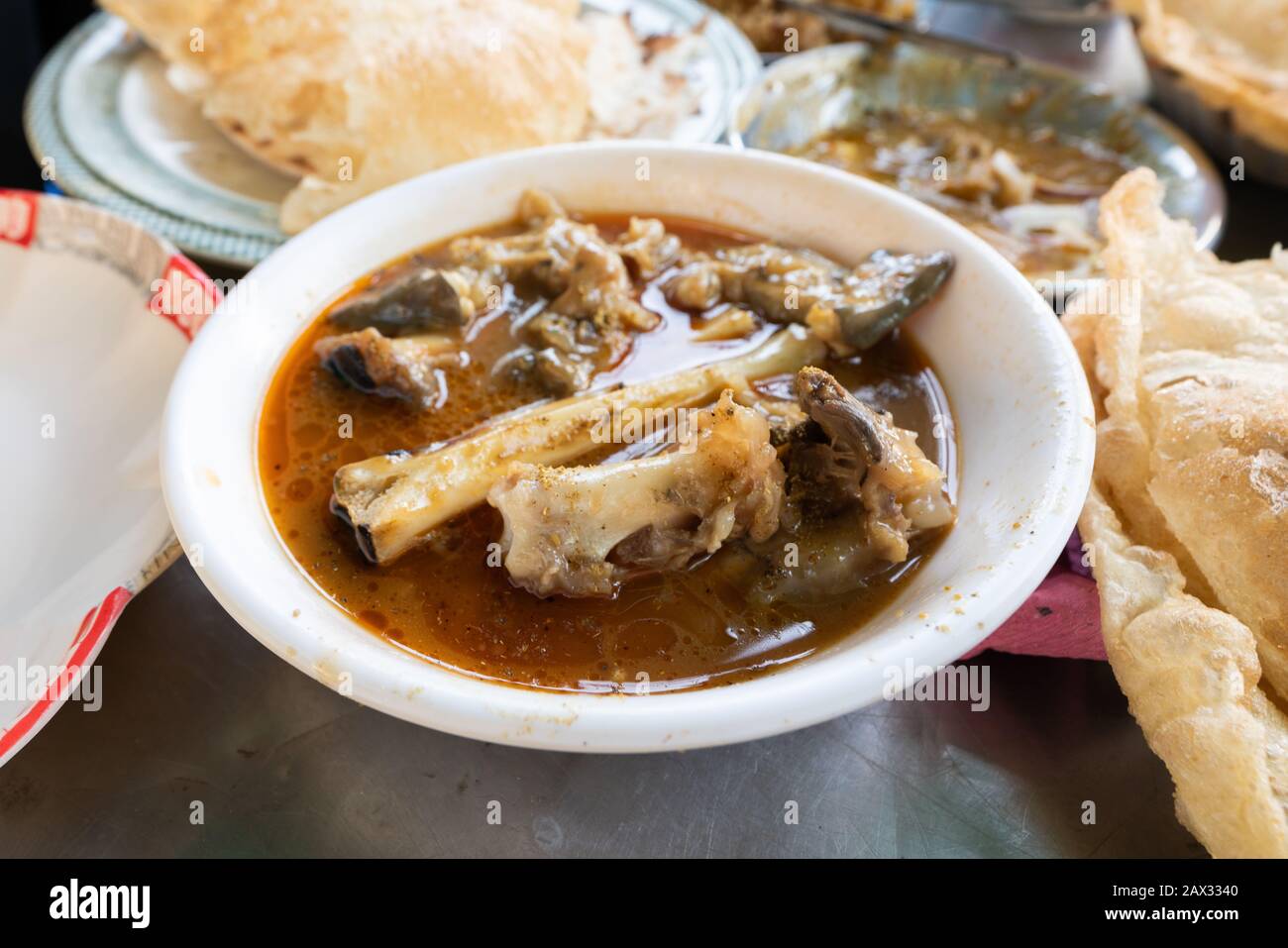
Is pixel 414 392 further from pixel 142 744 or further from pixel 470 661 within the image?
pixel 142 744

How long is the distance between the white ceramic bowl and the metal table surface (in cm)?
42

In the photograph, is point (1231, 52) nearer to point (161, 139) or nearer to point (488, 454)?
point (488, 454)

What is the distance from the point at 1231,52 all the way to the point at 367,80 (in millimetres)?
3247

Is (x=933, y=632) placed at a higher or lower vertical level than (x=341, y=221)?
lower

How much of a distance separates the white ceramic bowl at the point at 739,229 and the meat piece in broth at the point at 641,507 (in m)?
0.25

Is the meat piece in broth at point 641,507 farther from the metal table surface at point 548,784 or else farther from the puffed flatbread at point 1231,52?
the puffed flatbread at point 1231,52

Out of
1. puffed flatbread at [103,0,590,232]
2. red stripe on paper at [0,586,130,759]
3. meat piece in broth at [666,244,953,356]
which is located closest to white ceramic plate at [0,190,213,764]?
red stripe on paper at [0,586,130,759]

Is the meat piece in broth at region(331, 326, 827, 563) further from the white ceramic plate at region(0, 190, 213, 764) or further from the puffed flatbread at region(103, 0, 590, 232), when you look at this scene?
the puffed flatbread at region(103, 0, 590, 232)

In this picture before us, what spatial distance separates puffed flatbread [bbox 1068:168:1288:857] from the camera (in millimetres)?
1476

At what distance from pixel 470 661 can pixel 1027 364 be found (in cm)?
111

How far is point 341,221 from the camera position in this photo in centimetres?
212

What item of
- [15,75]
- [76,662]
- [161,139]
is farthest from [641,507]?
[15,75]

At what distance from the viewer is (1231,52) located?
3740 millimetres
